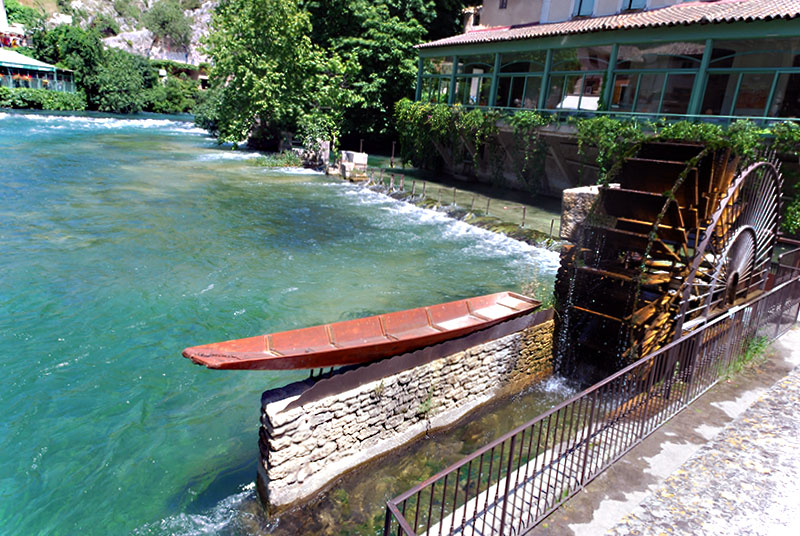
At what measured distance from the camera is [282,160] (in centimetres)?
3241

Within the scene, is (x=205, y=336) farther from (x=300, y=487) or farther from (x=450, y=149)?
(x=450, y=149)

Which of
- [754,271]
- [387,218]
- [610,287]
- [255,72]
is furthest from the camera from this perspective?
[255,72]

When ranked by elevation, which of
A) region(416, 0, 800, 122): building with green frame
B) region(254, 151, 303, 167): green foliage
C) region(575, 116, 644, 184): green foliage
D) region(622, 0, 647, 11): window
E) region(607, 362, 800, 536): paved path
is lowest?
region(607, 362, 800, 536): paved path

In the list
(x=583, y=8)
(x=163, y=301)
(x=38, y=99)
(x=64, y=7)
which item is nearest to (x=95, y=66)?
(x=38, y=99)

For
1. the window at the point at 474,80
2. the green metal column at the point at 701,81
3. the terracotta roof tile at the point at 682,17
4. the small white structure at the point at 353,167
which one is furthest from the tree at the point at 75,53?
the green metal column at the point at 701,81

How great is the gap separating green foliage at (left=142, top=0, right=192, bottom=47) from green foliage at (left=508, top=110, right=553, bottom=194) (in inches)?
A: 3920

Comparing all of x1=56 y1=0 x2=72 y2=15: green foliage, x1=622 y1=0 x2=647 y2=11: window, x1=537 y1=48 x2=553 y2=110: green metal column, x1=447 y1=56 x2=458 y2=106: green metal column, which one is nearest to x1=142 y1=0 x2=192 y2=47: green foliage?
x1=56 y1=0 x2=72 y2=15: green foliage

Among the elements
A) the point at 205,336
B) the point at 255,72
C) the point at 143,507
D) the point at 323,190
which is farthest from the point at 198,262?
the point at 255,72

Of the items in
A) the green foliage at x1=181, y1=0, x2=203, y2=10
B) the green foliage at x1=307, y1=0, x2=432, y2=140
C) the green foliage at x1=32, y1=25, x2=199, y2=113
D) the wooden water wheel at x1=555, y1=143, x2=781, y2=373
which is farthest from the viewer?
the green foliage at x1=181, y1=0, x2=203, y2=10

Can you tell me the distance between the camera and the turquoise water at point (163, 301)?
630 cm

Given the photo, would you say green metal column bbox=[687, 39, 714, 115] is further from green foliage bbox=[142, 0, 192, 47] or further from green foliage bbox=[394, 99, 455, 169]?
green foliage bbox=[142, 0, 192, 47]

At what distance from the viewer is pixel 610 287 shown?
361 inches

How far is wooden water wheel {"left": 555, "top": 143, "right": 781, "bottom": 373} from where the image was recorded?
904 centimetres

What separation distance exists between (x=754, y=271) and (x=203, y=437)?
10868 millimetres
